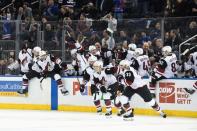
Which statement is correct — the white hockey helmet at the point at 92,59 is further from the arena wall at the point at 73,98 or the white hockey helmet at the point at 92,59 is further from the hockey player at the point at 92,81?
the arena wall at the point at 73,98

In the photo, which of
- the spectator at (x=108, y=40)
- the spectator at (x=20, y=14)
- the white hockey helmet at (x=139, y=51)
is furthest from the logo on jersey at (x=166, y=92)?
the spectator at (x=20, y=14)

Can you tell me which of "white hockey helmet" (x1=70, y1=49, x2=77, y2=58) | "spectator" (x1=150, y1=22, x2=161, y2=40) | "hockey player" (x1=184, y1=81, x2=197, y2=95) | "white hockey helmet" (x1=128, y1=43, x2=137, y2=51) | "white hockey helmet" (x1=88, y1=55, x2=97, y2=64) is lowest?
"hockey player" (x1=184, y1=81, x2=197, y2=95)

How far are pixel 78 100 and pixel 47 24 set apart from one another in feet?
8.76

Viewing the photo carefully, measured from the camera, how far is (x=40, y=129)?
13.0m

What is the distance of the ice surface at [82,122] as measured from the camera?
1326 centimetres

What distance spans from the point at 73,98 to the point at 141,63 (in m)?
2.18

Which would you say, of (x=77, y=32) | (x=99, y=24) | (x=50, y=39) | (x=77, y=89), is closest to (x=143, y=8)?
(x=99, y=24)

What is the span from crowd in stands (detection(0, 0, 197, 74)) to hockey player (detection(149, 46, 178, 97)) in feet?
3.21

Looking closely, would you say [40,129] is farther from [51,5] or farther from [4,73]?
[51,5]

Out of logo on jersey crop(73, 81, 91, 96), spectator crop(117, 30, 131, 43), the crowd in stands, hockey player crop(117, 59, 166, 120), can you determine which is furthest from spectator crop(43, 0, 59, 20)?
hockey player crop(117, 59, 166, 120)

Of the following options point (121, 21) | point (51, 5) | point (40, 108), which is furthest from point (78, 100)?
point (51, 5)

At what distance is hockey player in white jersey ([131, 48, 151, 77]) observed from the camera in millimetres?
17203

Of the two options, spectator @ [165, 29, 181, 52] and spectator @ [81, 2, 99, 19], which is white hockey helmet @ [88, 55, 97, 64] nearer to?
spectator @ [165, 29, 181, 52]

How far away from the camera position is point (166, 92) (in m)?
16.5
